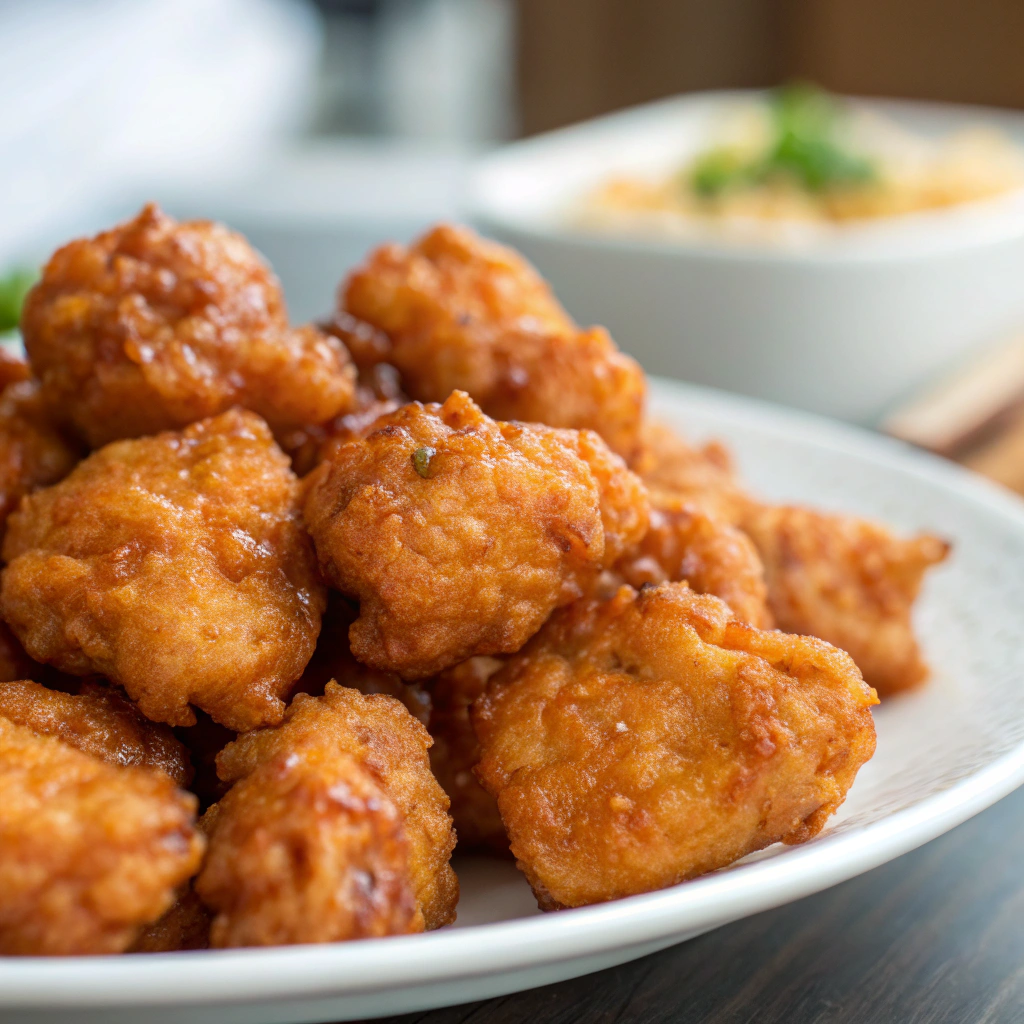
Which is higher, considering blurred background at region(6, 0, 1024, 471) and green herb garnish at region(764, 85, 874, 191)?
green herb garnish at region(764, 85, 874, 191)

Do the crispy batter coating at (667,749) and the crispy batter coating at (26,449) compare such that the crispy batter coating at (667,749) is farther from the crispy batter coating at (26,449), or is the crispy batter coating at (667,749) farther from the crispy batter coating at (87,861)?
the crispy batter coating at (26,449)

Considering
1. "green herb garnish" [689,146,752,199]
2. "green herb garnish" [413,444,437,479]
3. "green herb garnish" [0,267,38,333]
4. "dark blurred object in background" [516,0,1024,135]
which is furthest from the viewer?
"dark blurred object in background" [516,0,1024,135]

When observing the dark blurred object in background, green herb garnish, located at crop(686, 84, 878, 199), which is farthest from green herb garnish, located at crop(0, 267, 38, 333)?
the dark blurred object in background

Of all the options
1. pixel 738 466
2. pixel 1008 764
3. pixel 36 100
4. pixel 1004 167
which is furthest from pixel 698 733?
pixel 36 100

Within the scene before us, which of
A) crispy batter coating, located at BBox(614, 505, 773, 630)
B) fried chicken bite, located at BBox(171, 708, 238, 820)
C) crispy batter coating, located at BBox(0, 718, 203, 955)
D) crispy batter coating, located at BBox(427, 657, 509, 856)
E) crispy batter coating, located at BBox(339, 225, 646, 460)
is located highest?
crispy batter coating, located at BBox(339, 225, 646, 460)

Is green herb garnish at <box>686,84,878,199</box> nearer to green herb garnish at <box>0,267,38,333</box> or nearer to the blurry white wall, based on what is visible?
green herb garnish at <box>0,267,38,333</box>

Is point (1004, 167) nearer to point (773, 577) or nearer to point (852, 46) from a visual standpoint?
point (773, 577)

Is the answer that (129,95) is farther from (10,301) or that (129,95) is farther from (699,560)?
(699,560)
